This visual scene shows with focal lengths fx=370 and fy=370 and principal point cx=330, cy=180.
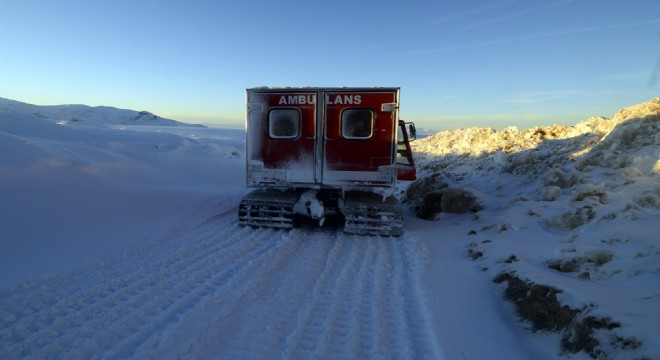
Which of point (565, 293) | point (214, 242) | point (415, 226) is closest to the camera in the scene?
point (565, 293)

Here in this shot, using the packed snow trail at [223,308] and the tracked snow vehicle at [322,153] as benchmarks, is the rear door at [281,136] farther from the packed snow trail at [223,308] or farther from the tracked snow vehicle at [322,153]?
Answer: the packed snow trail at [223,308]

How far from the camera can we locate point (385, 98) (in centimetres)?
727

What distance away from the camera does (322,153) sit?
749cm

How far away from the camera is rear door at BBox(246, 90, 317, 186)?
7484 millimetres

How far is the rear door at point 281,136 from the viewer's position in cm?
748

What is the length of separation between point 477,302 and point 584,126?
1011 centimetres

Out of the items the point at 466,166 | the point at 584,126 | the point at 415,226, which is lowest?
the point at 415,226

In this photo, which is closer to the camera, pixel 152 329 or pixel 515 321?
pixel 152 329

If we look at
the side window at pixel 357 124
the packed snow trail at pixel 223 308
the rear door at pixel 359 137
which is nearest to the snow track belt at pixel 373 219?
the rear door at pixel 359 137

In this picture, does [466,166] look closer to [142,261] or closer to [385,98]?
[385,98]

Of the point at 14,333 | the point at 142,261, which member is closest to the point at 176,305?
the point at 14,333

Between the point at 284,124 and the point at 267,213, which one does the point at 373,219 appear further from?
the point at 284,124

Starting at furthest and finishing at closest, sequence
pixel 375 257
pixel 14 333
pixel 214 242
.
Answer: pixel 214 242, pixel 375 257, pixel 14 333

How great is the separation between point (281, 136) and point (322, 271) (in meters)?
3.46
